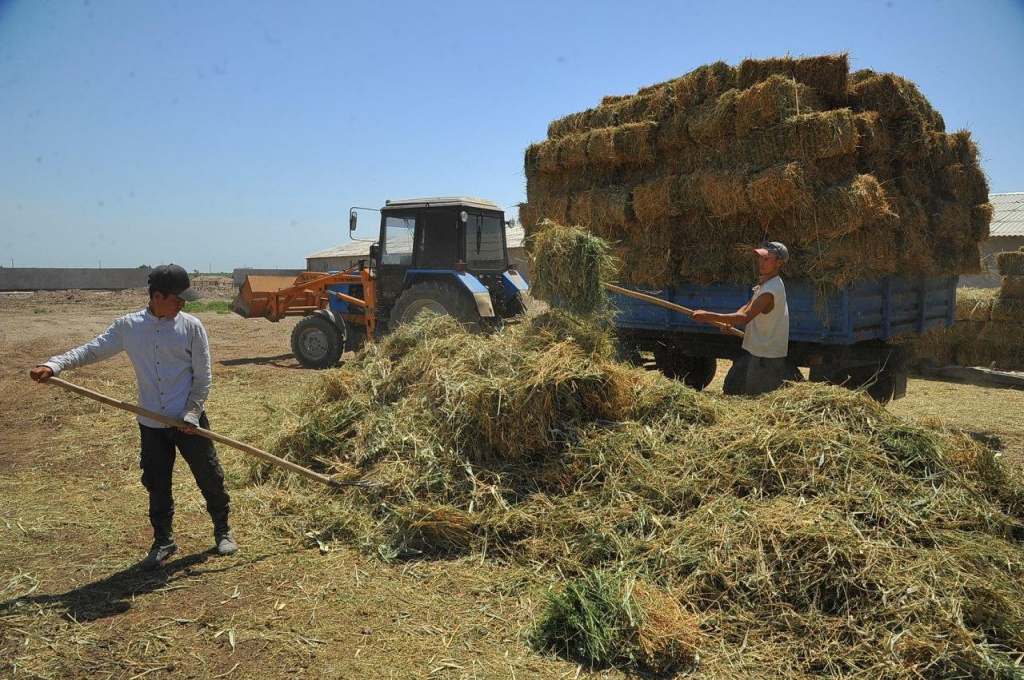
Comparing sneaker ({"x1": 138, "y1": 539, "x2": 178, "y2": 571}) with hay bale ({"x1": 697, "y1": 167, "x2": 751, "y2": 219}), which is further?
hay bale ({"x1": 697, "y1": 167, "x2": 751, "y2": 219})

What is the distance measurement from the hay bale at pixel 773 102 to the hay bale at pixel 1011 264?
7728mm

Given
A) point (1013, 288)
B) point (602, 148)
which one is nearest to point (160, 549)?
point (602, 148)

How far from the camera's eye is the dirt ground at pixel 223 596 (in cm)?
324

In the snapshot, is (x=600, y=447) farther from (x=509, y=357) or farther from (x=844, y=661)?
(x=844, y=661)

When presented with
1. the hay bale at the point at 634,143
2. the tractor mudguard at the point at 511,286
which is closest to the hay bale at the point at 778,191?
the hay bale at the point at 634,143

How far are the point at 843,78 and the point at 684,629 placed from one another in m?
5.87

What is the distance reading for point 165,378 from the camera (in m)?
4.21

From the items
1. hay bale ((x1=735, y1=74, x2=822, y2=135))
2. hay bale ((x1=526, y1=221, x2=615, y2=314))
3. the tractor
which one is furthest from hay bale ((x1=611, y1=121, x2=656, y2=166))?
the tractor

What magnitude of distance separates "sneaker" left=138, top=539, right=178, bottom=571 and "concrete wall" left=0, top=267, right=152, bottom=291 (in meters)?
38.4

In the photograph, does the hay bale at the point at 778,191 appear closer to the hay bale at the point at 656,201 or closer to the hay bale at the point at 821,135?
the hay bale at the point at 821,135

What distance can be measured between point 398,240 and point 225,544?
738cm

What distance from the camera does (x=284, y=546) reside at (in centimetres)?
456

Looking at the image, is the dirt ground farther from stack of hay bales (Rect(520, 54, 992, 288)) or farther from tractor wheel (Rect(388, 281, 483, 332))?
tractor wheel (Rect(388, 281, 483, 332))

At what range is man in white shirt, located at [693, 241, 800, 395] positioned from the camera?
5562 millimetres
